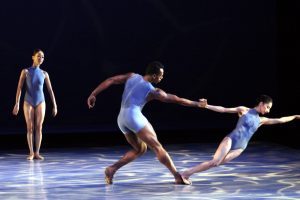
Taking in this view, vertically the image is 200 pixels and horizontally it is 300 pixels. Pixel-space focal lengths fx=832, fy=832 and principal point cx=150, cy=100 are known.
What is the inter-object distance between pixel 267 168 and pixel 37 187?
9.92 feet

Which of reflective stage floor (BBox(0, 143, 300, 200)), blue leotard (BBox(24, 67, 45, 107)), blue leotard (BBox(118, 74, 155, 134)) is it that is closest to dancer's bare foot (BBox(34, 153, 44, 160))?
reflective stage floor (BBox(0, 143, 300, 200))

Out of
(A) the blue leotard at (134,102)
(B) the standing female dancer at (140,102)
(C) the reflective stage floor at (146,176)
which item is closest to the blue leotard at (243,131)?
(C) the reflective stage floor at (146,176)

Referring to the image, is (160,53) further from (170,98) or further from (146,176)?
(170,98)

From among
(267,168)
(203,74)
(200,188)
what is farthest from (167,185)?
(203,74)

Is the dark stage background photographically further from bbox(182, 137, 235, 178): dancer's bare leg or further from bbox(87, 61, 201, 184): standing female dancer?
bbox(87, 61, 201, 184): standing female dancer

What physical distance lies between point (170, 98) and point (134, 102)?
A: 0.49m

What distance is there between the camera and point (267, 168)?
10172 mm

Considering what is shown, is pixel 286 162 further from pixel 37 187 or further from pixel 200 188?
pixel 37 187

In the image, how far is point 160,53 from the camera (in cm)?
1645

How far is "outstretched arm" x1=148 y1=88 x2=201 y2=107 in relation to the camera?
8.08 meters

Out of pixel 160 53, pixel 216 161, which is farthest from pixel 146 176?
pixel 160 53

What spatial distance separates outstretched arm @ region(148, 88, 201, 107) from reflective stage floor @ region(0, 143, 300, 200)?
868mm

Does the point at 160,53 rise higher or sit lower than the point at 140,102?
higher

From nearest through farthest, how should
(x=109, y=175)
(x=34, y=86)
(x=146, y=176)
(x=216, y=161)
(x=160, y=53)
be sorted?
(x=216, y=161) → (x=109, y=175) → (x=146, y=176) → (x=34, y=86) → (x=160, y=53)
